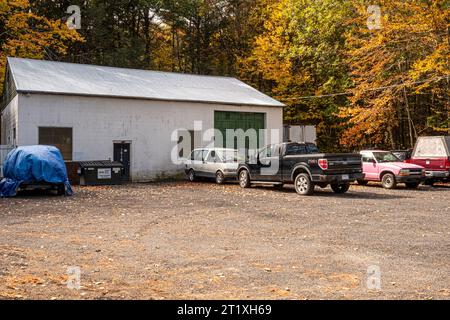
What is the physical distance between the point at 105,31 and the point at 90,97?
19.9 meters

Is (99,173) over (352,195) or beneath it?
over

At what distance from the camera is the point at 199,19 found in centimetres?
4812

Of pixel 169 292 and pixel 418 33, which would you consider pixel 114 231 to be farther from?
pixel 418 33

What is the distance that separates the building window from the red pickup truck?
1702 cm

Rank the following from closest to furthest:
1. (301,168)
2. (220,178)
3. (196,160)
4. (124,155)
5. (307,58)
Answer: (301,168), (220,178), (196,160), (124,155), (307,58)

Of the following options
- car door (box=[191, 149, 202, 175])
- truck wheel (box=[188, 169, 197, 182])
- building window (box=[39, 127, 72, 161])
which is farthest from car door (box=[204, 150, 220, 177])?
building window (box=[39, 127, 72, 161])

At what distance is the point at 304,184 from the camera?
19219 mm

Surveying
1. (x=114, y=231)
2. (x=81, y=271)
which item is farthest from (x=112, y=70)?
(x=81, y=271)

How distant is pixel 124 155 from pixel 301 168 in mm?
11939

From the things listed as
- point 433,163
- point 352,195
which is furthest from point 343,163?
point 433,163

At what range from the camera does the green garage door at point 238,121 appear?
30.9m

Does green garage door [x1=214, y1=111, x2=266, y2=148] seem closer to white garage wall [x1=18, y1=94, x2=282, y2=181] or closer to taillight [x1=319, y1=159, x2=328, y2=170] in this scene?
white garage wall [x1=18, y1=94, x2=282, y2=181]

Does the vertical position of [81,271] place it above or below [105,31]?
below

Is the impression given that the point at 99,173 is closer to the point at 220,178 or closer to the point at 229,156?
the point at 220,178
